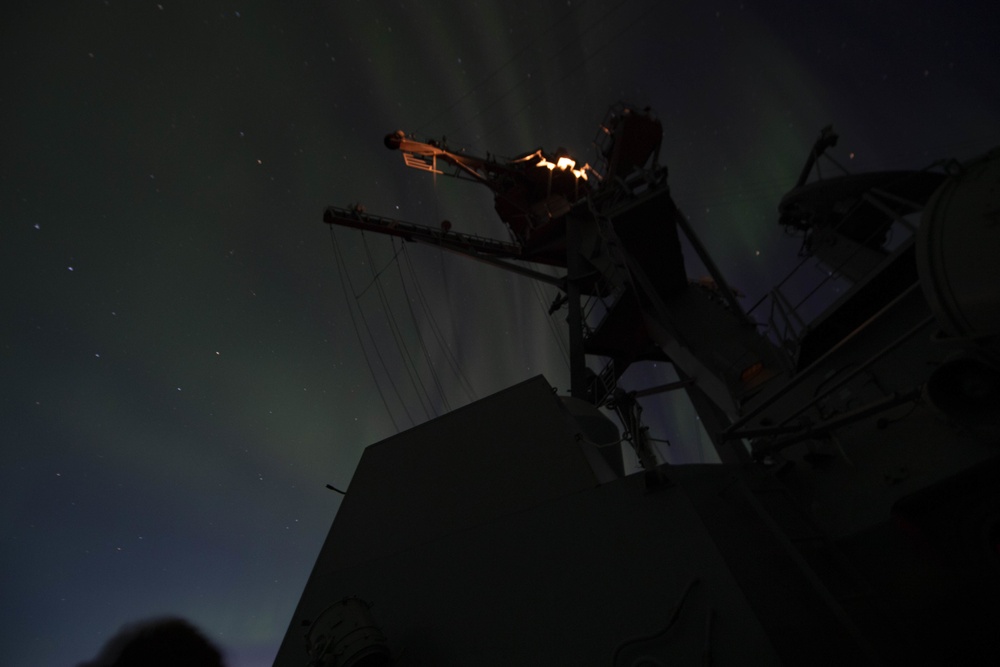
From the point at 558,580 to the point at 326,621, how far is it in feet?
5.68

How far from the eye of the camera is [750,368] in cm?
922

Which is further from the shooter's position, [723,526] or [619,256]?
[619,256]

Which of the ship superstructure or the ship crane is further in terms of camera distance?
the ship crane

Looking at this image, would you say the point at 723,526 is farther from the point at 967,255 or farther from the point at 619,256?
the point at 619,256

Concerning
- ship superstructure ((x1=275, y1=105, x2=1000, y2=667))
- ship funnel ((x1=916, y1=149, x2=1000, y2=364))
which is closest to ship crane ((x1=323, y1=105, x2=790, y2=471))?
ship superstructure ((x1=275, y1=105, x2=1000, y2=667))

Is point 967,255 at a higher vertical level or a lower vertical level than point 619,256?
lower

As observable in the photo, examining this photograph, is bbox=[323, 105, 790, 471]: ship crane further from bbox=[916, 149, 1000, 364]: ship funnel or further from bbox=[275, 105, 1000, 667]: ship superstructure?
bbox=[916, 149, 1000, 364]: ship funnel

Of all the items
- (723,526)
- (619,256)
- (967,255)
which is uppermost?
(619,256)

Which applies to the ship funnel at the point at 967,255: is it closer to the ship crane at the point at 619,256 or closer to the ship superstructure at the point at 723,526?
the ship superstructure at the point at 723,526

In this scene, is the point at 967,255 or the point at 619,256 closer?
the point at 967,255

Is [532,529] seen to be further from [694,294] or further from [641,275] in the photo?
[694,294]

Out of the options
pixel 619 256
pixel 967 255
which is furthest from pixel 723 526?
pixel 619 256

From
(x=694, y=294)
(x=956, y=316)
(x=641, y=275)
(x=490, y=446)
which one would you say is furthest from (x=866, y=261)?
(x=490, y=446)

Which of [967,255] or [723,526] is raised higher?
[967,255]
